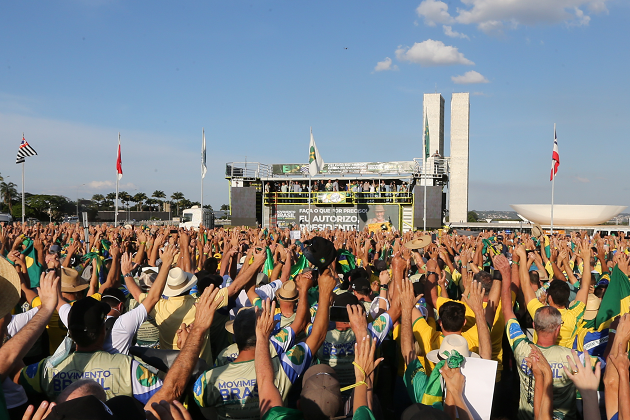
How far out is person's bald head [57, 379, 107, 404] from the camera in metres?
1.99

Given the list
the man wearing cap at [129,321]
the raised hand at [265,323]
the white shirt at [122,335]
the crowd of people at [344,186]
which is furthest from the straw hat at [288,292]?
the crowd of people at [344,186]

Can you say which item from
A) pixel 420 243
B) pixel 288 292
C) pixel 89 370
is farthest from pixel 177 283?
pixel 420 243

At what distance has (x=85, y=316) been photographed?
287cm

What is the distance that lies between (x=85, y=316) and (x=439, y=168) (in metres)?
34.2

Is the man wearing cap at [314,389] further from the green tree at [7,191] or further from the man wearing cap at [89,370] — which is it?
the green tree at [7,191]

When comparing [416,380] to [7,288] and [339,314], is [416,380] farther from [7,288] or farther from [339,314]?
[7,288]

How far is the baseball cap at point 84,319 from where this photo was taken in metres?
2.86

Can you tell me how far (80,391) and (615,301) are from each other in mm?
4551

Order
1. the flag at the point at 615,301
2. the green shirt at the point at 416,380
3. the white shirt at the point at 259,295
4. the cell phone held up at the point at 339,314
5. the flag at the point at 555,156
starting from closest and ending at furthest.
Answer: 1. the green shirt at the point at 416,380
2. the cell phone held up at the point at 339,314
3. the flag at the point at 615,301
4. the white shirt at the point at 259,295
5. the flag at the point at 555,156

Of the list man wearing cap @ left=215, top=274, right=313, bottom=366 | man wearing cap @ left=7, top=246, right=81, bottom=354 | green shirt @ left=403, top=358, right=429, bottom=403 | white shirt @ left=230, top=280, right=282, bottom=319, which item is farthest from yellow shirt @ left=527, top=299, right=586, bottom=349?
man wearing cap @ left=7, top=246, right=81, bottom=354

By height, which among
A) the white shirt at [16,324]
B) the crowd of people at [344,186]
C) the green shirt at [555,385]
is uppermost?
the crowd of people at [344,186]

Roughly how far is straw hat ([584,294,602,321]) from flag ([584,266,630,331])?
210 mm

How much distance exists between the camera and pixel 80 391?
6.61ft

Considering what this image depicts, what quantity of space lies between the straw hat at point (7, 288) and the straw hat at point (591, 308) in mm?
5051
